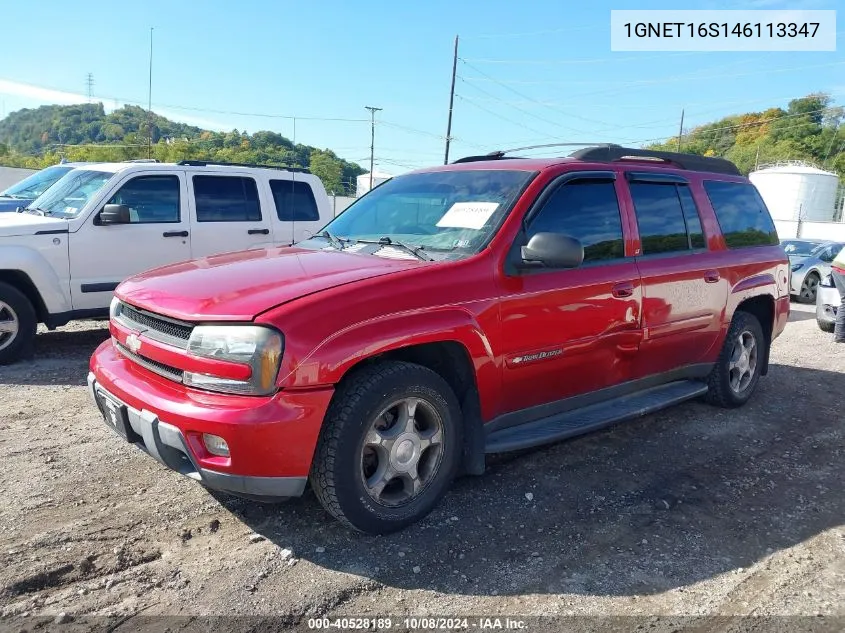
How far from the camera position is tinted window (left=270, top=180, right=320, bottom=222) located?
8.05 m

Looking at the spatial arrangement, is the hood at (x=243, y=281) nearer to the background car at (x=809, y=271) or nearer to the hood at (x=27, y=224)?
the hood at (x=27, y=224)

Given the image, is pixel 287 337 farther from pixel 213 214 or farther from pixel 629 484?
pixel 213 214

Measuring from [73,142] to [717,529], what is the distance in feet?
274

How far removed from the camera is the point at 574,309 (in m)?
3.81

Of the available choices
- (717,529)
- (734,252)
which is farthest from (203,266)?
(734,252)

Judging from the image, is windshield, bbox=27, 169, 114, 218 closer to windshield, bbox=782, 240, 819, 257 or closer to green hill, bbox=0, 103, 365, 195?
windshield, bbox=782, 240, 819, 257

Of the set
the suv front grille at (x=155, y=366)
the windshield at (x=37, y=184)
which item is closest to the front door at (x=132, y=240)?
the windshield at (x=37, y=184)

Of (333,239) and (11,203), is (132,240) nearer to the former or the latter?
(11,203)

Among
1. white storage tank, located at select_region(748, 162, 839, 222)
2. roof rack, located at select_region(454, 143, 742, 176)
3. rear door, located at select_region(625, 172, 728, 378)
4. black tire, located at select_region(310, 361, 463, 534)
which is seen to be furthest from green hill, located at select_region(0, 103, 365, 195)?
black tire, located at select_region(310, 361, 463, 534)

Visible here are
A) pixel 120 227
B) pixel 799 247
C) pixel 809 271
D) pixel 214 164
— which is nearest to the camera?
pixel 120 227

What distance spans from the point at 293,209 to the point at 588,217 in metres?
4.93

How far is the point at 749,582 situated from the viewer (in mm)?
2986

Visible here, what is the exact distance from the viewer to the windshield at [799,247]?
567 inches

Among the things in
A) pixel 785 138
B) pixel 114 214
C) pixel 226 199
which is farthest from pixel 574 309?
pixel 785 138
